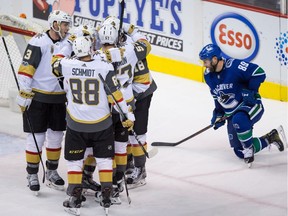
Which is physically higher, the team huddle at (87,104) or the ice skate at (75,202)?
the team huddle at (87,104)

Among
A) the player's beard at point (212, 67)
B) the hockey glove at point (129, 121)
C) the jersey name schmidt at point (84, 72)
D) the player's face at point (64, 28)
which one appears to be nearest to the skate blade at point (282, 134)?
the player's beard at point (212, 67)

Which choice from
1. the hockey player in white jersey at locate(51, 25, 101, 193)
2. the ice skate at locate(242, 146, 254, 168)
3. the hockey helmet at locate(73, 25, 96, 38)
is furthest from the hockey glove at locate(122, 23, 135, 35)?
the ice skate at locate(242, 146, 254, 168)

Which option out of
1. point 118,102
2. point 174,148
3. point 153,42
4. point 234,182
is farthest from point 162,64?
point 118,102

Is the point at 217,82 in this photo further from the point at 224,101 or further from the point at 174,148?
the point at 174,148

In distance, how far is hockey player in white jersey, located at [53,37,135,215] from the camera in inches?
268

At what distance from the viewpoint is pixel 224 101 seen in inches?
320

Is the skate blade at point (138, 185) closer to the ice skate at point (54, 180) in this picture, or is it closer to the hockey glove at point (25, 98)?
the ice skate at point (54, 180)

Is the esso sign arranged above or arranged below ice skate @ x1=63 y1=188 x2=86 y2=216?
above

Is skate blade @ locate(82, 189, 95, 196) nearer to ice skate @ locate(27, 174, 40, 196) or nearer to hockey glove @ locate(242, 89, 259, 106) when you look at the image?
ice skate @ locate(27, 174, 40, 196)

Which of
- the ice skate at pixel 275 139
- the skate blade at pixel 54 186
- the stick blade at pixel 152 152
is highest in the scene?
the ice skate at pixel 275 139

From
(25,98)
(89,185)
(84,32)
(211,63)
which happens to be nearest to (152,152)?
(211,63)

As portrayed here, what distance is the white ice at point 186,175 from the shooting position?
718 cm

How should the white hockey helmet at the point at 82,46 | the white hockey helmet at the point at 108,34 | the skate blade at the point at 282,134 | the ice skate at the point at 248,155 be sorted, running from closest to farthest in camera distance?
the white hockey helmet at the point at 82,46 < the white hockey helmet at the point at 108,34 < the ice skate at the point at 248,155 < the skate blade at the point at 282,134

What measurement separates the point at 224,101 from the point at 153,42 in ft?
8.19
